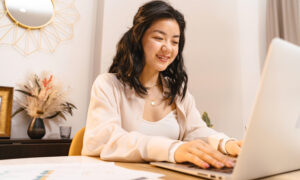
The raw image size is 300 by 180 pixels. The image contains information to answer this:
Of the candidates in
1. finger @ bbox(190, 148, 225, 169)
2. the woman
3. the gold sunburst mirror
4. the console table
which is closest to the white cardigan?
the woman

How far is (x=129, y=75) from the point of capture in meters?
1.24

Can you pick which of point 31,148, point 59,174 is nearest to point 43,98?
point 31,148

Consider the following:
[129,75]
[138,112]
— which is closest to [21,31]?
[129,75]

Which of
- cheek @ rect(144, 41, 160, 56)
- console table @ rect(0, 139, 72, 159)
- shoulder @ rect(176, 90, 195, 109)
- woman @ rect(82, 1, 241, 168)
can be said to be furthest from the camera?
console table @ rect(0, 139, 72, 159)

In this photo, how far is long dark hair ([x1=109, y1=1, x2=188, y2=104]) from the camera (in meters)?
1.23

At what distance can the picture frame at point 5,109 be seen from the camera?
1892 mm

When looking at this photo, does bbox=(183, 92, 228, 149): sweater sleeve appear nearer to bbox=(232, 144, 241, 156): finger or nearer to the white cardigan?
the white cardigan

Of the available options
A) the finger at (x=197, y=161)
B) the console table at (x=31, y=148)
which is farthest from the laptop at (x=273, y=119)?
the console table at (x=31, y=148)

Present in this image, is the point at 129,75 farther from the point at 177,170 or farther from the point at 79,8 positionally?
Answer: the point at 79,8

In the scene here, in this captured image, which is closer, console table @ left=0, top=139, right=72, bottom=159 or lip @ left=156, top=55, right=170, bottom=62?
lip @ left=156, top=55, right=170, bottom=62

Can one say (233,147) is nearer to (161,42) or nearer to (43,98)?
(161,42)

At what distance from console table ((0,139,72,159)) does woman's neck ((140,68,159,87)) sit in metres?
1.04

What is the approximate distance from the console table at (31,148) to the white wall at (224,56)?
1.76 meters

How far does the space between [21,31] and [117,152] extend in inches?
79.3
